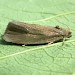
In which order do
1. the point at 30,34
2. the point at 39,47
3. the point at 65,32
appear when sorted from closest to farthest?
1. the point at 39,47
2. the point at 30,34
3. the point at 65,32

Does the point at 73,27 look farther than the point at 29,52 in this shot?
Yes

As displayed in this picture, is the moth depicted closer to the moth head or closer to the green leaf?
the moth head

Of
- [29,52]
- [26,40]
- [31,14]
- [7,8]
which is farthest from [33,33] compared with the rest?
[7,8]

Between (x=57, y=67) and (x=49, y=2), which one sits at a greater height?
(x=49, y=2)

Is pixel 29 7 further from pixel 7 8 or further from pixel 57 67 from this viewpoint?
pixel 57 67

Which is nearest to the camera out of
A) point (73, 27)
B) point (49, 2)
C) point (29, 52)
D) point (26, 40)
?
point (29, 52)

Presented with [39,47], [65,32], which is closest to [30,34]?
[39,47]

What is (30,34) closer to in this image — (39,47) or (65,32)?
(39,47)
